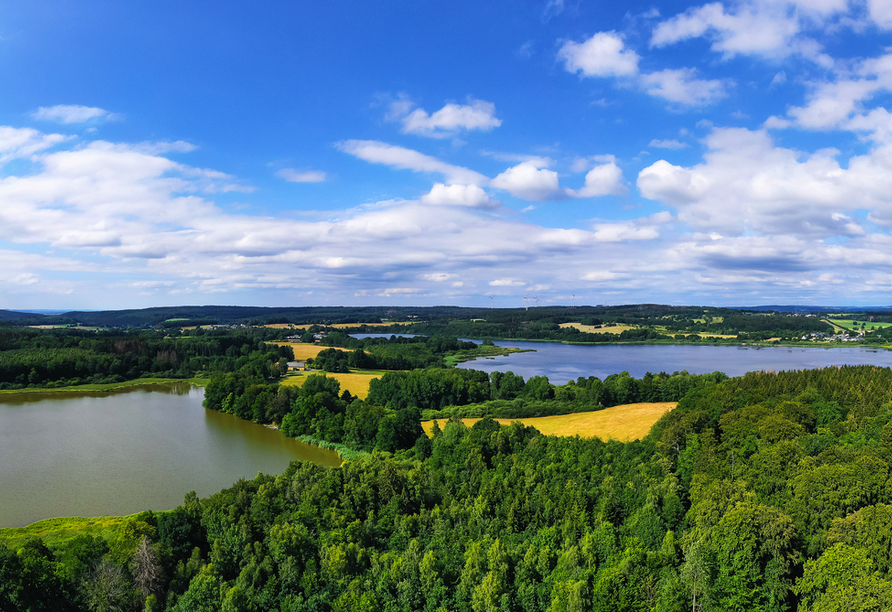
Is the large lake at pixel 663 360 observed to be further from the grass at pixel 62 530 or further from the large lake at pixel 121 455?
the grass at pixel 62 530

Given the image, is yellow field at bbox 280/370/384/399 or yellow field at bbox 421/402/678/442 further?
yellow field at bbox 280/370/384/399

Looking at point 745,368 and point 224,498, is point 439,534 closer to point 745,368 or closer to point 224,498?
point 224,498

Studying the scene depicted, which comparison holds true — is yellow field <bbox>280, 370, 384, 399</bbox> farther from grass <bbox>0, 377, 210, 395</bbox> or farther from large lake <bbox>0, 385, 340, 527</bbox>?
large lake <bbox>0, 385, 340, 527</bbox>

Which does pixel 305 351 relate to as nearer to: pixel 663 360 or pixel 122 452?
pixel 122 452

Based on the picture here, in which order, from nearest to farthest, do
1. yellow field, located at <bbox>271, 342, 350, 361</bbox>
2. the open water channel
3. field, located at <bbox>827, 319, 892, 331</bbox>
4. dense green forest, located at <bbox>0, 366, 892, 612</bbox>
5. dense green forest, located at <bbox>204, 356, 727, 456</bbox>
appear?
dense green forest, located at <bbox>0, 366, 892, 612</bbox>, the open water channel, dense green forest, located at <bbox>204, 356, 727, 456</bbox>, yellow field, located at <bbox>271, 342, 350, 361</bbox>, field, located at <bbox>827, 319, 892, 331</bbox>

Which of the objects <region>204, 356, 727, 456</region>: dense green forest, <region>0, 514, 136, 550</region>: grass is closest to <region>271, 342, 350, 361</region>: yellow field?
<region>204, 356, 727, 456</region>: dense green forest

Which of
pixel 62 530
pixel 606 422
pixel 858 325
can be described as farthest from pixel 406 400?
pixel 858 325

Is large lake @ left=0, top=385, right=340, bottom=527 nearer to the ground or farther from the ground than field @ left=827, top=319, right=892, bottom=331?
nearer to the ground
